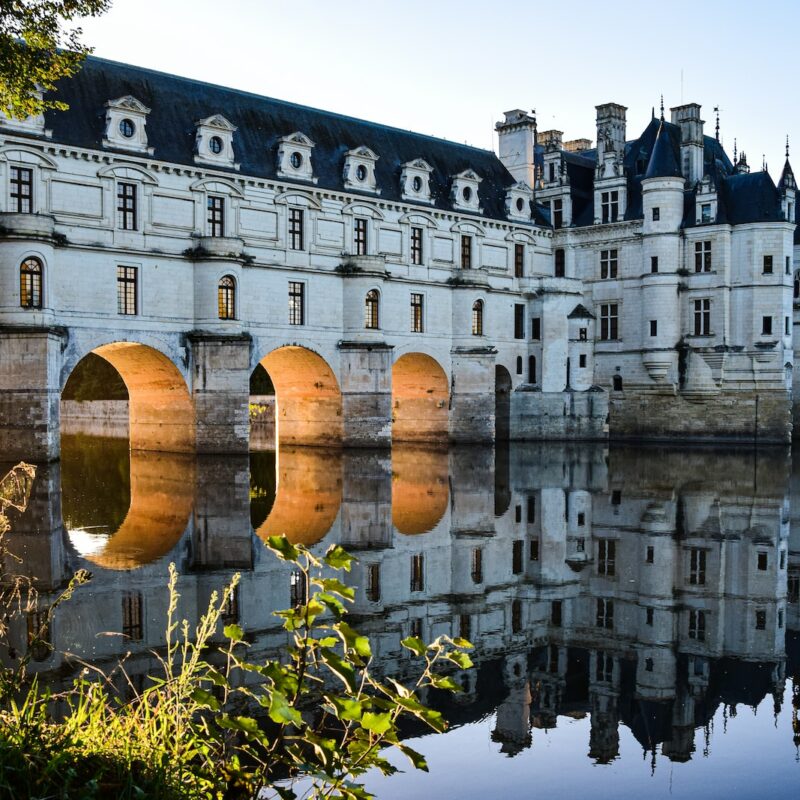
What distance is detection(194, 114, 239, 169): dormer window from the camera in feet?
104

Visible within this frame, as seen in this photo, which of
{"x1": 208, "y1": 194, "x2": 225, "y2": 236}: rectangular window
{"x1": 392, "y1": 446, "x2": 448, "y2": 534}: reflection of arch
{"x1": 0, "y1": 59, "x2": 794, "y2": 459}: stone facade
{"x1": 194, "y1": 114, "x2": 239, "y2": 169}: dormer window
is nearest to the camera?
{"x1": 392, "y1": 446, "x2": 448, "y2": 534}: reflection of arch

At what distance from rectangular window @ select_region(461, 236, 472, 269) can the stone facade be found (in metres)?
0.09

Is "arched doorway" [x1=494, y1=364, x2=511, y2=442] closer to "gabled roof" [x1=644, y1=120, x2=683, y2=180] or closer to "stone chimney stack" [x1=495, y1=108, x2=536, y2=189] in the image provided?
"stone chimney stack" [x1=495, y1=108, x2=536, y2=189]

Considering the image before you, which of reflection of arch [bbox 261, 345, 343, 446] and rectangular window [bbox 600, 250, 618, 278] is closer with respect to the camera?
reflection of arch [bbox 261, 345, 343, 446]

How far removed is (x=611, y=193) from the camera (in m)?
44.3

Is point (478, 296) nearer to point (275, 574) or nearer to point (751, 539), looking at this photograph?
point (751, 539)

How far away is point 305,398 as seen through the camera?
36000mm

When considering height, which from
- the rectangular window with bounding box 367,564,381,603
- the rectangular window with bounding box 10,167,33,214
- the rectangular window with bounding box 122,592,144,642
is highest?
the rectangular window with bounding box 10,167,33,214

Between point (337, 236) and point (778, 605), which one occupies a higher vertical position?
point (337, 236)

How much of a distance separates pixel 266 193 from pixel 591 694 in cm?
2774

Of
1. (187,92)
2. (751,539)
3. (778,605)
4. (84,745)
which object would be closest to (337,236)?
(187,92)

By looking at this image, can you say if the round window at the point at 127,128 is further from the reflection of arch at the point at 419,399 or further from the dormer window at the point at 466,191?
the dormer window at the point at 466,191

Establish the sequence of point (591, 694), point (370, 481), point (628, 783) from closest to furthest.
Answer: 1. point (628, 783)
2. point (591, 694)
3. point (370, 481)

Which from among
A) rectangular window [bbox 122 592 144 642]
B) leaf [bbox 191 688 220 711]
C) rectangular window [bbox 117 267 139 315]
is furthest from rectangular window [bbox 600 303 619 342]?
leaf [bbox 191 688 220 711]
